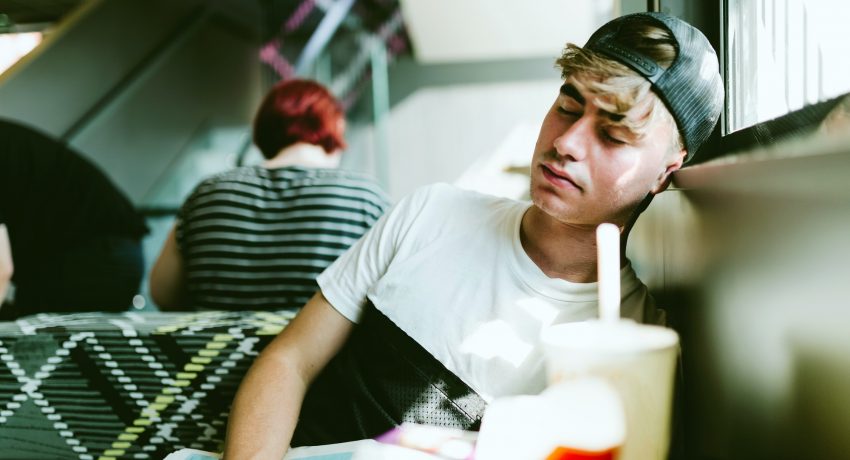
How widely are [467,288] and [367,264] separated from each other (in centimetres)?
22

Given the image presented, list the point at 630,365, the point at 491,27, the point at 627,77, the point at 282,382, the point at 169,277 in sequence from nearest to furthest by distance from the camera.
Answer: the point at 630,365
the point at 627,77
the point at 282,382
the point at 169,277
the point at 491,27

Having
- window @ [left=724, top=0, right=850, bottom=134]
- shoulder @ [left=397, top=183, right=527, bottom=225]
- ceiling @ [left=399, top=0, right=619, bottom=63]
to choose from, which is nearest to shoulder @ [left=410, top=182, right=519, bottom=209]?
shoulder @ [left=397, top=183, right=527, bottom=225]

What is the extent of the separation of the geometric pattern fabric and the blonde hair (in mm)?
841

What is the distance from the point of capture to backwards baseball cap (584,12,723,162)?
3.37 ft

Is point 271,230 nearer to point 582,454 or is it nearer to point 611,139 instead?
point 611,139

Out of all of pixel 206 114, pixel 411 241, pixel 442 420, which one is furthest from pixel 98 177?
pixel 206 114

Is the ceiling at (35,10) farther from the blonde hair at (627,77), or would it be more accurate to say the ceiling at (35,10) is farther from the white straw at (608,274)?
the white straw at (608,274)

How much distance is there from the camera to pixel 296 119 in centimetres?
211

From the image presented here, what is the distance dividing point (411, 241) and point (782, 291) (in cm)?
64

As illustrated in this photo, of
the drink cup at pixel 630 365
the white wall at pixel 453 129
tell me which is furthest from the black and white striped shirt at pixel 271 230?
the white wall at pixel 453 129

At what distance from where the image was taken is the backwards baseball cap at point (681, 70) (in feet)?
3.37

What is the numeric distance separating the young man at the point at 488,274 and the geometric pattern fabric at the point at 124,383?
0.26m

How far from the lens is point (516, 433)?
27.4 inches

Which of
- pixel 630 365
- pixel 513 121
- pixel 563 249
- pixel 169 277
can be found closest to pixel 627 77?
pixel 563 249
